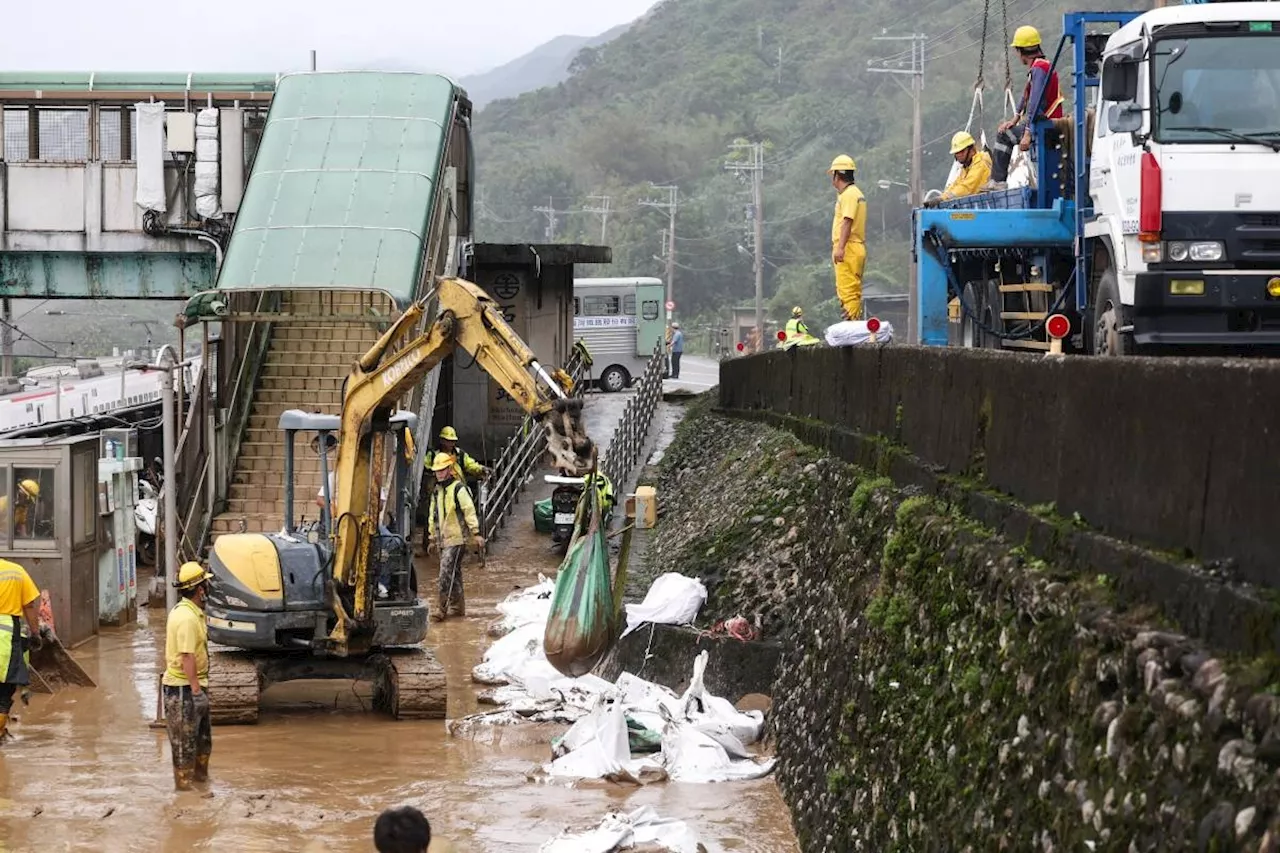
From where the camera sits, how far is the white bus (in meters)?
40.5

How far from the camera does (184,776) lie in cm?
1224

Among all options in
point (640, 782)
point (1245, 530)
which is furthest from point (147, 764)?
point (1245, 530)

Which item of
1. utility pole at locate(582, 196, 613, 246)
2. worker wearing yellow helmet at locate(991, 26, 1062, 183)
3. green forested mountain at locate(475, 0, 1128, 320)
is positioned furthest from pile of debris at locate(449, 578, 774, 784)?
utility pole at locate(582, 196, 613, 246)

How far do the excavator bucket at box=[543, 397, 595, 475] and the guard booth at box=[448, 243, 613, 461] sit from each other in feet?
57.2

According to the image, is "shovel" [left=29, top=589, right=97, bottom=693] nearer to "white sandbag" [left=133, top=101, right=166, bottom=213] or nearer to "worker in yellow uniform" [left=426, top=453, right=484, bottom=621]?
"worker in yellow uniform" [left=426, top=453, right=484, bottom=621]

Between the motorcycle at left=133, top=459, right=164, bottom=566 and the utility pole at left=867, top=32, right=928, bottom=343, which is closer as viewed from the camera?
the utility pole at left=867, top=32, right=928, bottom=343

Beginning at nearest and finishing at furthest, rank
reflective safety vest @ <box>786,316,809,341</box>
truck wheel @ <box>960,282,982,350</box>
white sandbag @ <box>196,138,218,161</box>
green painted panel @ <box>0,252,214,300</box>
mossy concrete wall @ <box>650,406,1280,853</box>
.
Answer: mossy concrete wall @ <box>650,406,1280,853</box> → truck wheel @ <box>960,282,982,350</box> → reflective safety vest @ <box>786,316,809,341</box> → white sandbag @ <box>196,138,218,161</box> → green painted panel @ <box>0,252,214,300</box>

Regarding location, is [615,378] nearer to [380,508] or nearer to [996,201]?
[996,201]

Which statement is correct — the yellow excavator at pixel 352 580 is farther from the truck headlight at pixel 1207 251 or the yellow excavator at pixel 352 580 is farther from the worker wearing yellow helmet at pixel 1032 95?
the worker wearing yellow helmet at pixel 1032 95

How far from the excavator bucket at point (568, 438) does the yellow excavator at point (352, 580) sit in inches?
49.7

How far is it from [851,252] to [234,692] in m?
6.98

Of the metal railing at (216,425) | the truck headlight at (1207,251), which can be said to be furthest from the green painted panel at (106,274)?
the truck headlight at (1207,251)

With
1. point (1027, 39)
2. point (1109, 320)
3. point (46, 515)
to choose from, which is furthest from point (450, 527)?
point (1109, 320)

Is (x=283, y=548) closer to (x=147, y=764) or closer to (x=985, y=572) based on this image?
(x=147, y=764)
